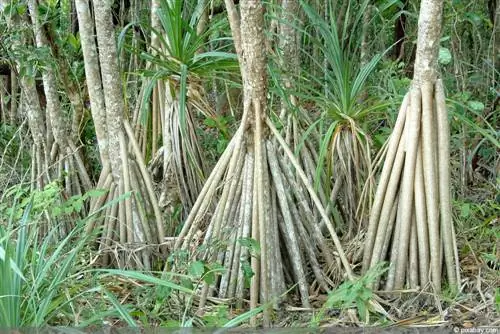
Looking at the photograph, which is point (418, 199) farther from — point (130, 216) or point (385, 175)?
point (130, 216)

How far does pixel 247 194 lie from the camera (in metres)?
3.73

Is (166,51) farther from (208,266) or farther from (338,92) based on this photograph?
(208,266)

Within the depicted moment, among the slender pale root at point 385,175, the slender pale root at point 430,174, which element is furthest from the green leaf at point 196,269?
the slender pale root at point 430,174

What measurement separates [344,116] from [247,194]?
837mm

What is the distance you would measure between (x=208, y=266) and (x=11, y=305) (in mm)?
1129

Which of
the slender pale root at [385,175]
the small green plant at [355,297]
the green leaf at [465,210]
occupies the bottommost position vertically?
the small green plant at [355,297]

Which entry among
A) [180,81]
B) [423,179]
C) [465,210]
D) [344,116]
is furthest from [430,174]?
[180,81]

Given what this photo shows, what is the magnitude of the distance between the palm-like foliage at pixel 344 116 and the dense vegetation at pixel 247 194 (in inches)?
0.5

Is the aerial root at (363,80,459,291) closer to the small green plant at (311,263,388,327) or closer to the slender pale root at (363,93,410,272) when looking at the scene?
the slender pale root at (363,93,410,272)

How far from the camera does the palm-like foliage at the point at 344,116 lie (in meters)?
4.09

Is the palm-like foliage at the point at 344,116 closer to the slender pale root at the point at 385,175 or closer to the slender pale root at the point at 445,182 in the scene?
the slender pale root at the point at 385,175

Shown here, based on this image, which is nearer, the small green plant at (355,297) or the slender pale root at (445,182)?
the small green plant at (355,297)

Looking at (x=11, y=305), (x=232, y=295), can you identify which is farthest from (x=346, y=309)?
(x=11, y=305)

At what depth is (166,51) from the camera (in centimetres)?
469
